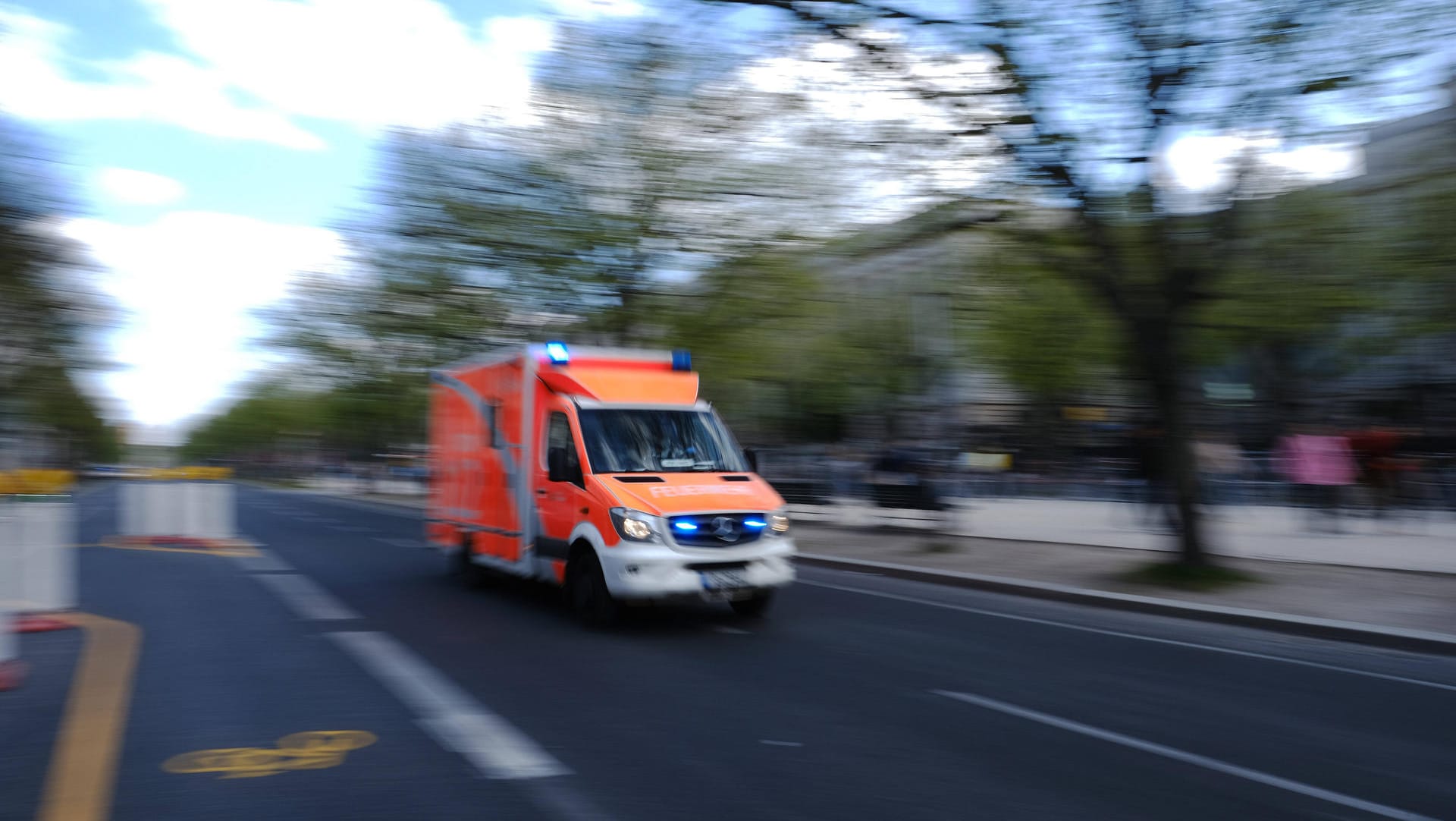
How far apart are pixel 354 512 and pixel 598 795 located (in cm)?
3389

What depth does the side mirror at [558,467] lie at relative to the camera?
10312 mm

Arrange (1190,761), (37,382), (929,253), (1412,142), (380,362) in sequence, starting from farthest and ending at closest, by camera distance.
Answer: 1. (380,362)
2. (37,382)
3. (929,253)
4. (1412,142)
5. (1190,761)

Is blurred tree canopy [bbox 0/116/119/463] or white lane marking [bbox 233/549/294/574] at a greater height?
blurred tree canopy [bbox 0/116/119/463]

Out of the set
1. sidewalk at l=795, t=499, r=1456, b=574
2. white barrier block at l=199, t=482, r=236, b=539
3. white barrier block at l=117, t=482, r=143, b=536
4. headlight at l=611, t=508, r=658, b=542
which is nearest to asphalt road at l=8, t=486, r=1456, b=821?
headlight at l=611, t=508, r=658, b=542

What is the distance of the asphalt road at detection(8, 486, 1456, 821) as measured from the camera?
5.09m

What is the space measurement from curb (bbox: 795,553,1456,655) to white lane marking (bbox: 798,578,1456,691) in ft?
3.68

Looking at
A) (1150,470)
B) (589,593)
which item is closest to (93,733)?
(589,593)

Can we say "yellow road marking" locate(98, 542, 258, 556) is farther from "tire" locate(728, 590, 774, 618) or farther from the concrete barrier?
"tire" locate(728, 590, 774, 618)

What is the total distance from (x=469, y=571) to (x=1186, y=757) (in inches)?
373

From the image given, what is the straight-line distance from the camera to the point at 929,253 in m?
17.2

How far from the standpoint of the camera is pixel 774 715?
22.0ft

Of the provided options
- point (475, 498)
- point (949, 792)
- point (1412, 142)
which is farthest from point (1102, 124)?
point (949, 792)

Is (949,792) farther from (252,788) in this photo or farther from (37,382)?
(37,382)

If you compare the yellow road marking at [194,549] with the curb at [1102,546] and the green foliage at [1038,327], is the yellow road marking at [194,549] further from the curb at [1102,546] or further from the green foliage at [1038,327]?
the green foliage at [1038,327]
